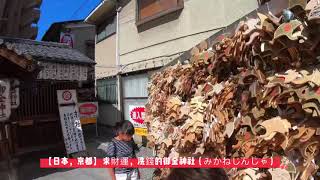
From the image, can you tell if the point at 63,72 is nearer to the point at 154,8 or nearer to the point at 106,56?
the point at 154,8

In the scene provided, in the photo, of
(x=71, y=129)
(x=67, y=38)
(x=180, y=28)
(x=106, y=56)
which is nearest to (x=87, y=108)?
(x=71, y=129)

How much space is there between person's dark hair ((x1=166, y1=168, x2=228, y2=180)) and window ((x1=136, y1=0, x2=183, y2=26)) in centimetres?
1099

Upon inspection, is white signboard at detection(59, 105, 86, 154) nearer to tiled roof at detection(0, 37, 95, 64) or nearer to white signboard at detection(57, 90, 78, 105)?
white signboard at detection(57, 90, 78, 105)

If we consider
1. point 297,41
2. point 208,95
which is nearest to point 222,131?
point 208,95

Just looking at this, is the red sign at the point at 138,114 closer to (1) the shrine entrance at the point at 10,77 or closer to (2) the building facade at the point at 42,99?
(2) the building facade at the point at 42,99

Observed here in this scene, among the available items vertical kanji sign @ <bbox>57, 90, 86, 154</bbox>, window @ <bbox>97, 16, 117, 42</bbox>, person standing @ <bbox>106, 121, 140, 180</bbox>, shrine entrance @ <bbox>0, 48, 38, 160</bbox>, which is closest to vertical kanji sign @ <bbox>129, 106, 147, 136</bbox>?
vertical kanji sign @ <bbox>57, 90, 86, 154</bbox>

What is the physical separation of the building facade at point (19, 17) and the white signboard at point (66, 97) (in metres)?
4.81

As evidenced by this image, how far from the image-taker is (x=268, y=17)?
366 centimetres

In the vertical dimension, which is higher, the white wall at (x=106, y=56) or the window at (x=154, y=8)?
the window at (x=154, y=8)

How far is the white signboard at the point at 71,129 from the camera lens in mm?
13047

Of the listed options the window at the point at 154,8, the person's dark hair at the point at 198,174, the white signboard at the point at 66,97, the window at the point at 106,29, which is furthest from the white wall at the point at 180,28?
the person's dark hair at the point at 198,174

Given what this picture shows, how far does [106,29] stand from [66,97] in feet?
27.0

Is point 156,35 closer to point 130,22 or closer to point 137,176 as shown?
point 130,22

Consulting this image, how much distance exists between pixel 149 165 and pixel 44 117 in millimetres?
10857
